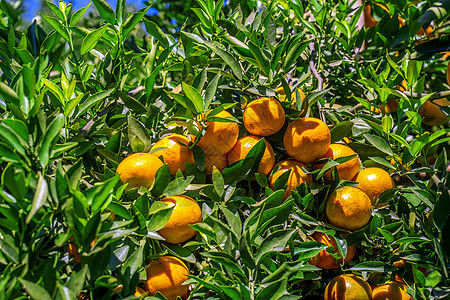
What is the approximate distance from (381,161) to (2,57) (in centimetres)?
100

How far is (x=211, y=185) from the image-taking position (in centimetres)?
89

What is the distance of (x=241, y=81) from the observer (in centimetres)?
101

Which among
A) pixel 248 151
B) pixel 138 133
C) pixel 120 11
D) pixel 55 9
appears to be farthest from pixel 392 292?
pixel 55 9

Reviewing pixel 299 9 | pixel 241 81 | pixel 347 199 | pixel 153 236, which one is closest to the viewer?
pixel 153 236

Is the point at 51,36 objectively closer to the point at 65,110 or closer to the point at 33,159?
the point at 65,110

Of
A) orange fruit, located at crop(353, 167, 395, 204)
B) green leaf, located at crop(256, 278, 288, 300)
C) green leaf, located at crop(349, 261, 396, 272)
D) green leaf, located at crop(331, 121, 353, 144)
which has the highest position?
green leaf, located at crop(331, 121, 353, 144)

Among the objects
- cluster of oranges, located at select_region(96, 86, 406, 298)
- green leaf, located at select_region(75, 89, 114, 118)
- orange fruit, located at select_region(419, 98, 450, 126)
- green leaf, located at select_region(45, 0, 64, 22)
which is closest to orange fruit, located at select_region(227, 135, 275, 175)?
cluster of oranges, located at select_region(96, 86, 406, 298)

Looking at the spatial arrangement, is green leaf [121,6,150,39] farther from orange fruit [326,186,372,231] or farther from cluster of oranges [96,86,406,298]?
orange fruit [326,186,372,231]

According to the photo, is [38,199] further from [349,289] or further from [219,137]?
[349,289]

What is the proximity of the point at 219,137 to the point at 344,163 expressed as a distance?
0.31 m

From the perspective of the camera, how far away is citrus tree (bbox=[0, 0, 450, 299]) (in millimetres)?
646

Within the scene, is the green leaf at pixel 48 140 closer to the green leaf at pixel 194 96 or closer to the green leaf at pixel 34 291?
the green leaf at pixel 34 291

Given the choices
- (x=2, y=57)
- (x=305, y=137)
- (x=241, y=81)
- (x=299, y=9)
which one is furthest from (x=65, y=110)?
(x=299, y=9)

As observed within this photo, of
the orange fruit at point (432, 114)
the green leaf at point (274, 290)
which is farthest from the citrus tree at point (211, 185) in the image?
the orange fruit at point (432, 114)
